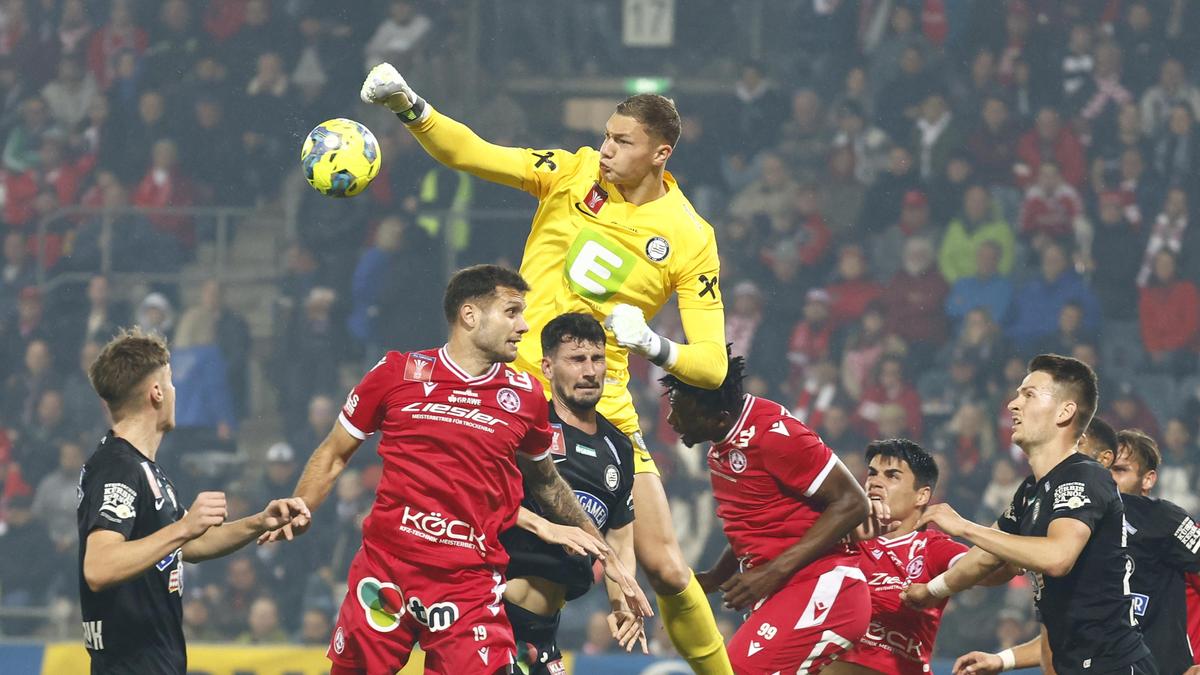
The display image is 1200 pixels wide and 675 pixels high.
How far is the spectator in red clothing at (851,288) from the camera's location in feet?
45.2

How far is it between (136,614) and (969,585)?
3.19m

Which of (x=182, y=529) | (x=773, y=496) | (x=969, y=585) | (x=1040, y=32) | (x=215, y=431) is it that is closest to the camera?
(x=182, y=529)

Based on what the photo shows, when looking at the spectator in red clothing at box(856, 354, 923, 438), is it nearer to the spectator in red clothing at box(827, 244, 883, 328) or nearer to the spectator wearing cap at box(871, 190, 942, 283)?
the spectator in red clothing at box(827, 244, 883, 328)

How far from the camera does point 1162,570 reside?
21.9ft

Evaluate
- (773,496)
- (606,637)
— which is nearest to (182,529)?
(773,496)

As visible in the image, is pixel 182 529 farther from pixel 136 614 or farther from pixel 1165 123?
pixel 1165 123

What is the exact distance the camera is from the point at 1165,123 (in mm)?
14227

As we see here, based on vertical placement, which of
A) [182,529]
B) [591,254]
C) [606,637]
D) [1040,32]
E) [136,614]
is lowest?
[606,637]

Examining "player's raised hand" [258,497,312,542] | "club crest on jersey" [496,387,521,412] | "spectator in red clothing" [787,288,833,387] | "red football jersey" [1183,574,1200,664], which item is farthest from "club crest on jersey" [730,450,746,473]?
"spectator in red clothing" [787,288,833,387]

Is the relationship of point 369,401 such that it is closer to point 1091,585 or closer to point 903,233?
point 1091,585

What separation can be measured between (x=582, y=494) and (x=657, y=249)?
104 centimetres

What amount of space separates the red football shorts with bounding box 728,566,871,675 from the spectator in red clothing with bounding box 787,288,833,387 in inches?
263

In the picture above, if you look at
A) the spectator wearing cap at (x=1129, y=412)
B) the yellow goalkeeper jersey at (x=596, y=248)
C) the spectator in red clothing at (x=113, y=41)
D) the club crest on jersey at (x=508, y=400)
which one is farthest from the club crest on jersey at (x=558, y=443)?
the spectator in red clothing at (x=113, y=41)

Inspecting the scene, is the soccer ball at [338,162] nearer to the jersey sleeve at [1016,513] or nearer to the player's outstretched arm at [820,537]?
the player's outstretched arm at [820,537]
